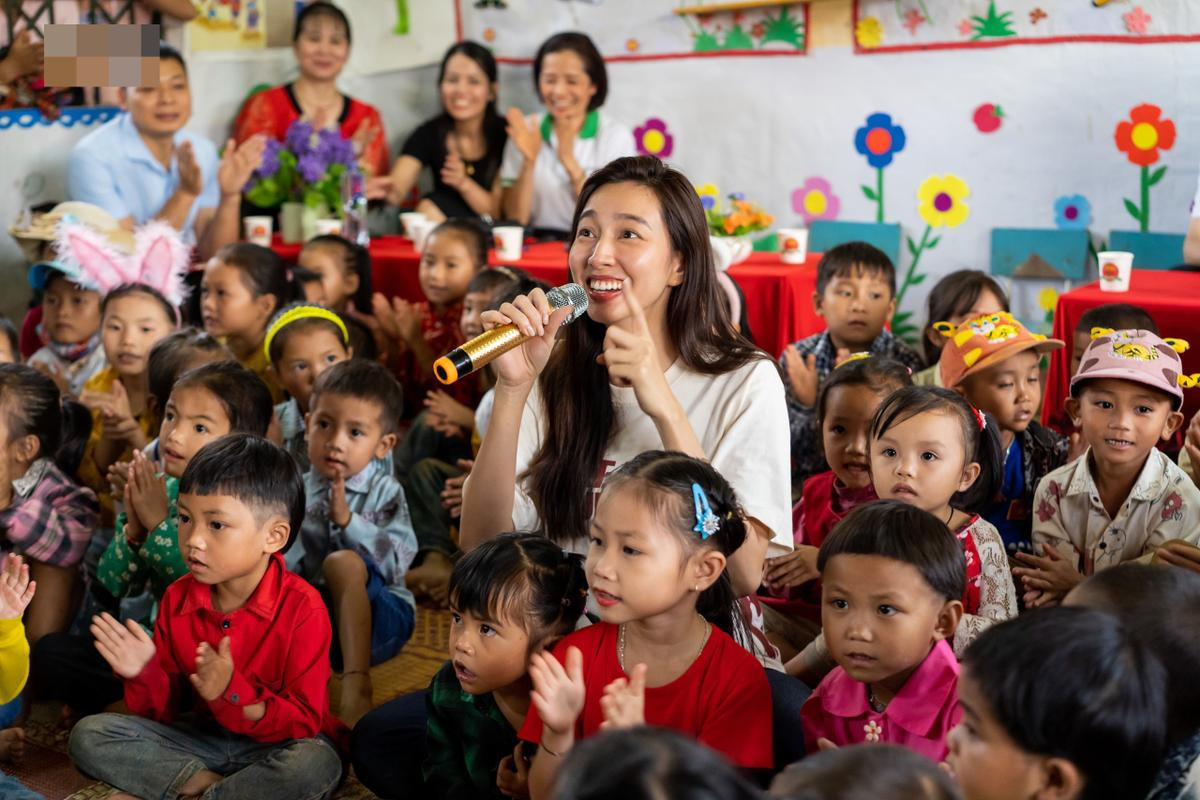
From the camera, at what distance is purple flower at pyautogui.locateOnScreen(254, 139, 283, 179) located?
15.8 feet

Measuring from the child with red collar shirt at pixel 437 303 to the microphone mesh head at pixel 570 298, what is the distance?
6.23ft

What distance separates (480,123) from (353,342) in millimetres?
1828

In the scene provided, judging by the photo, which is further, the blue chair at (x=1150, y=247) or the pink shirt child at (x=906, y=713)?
the blue chair at (x=1150, y=247)

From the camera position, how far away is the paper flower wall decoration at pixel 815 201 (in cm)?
475

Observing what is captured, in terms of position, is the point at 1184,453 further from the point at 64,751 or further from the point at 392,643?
the point at 64,751

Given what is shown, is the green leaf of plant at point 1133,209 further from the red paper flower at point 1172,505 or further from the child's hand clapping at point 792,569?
the child's hand clapping at point 792,569

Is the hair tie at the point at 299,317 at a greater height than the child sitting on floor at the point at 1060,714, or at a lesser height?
greater

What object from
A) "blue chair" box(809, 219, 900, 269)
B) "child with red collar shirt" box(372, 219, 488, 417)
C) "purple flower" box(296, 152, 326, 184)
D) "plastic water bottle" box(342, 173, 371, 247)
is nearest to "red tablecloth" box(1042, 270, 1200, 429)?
"blue chair" box(809, 219, 900, 269)

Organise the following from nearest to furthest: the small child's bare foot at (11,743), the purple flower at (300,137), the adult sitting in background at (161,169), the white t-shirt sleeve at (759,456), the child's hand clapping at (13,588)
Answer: the white t-shirt sleeve at (759,456) < the child's hand clapping at (13,588) < the small child's bare foot at (11,743) < the adult sitting in background at (161,169) < the purple flower at (300,137)

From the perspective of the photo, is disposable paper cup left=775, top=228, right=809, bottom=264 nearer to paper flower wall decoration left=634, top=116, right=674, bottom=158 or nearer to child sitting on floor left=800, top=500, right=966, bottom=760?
paper flower wall decoration left=634, top=116, right=674, bottom=158

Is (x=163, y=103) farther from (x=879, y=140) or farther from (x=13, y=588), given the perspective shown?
(x=13, y=588)

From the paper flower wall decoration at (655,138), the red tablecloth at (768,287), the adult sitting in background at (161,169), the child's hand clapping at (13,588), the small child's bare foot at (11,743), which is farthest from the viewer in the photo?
the paper flower wall decoration at (655,138)

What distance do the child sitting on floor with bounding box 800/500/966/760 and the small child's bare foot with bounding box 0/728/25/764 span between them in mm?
1422

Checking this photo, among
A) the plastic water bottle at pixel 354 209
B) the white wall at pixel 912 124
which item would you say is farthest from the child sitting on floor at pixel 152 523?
the white wall at pixel 912 124
